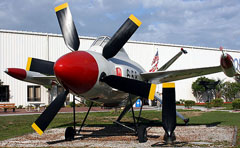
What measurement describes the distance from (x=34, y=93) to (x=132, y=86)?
132 ft

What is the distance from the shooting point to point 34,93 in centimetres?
4666

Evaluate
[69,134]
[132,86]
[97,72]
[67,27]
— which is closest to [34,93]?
[69,134]

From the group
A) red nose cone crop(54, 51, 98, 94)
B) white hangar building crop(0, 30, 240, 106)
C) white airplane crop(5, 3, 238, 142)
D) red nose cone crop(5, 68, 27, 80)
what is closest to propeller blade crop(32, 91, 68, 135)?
white airplane crop(5, 3, 238, 142)

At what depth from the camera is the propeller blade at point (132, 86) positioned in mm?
9246

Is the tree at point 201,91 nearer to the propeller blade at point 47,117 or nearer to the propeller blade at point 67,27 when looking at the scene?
the propeller blade at point 67,27

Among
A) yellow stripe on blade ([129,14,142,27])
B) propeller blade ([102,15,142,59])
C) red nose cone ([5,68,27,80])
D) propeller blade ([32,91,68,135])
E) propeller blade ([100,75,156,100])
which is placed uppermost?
yellow stripe on blade ([129,14,142,27])

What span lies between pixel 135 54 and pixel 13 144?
147 ft

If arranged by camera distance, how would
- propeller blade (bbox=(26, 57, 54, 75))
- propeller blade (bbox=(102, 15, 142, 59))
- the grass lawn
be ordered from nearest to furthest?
propeller blade (bbox=(102, 15, 142, 59))
propeller blade (bbox=(26, 57, 54, 75))
the grass lawn

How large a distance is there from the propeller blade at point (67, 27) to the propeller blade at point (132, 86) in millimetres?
2276

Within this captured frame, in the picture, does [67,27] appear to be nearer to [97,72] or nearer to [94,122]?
[97,72]

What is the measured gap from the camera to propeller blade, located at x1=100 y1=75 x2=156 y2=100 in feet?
30.3

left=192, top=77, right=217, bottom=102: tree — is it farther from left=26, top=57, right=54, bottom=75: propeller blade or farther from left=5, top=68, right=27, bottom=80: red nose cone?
left=26, top=57, right=54, bottom=75: propeller blade

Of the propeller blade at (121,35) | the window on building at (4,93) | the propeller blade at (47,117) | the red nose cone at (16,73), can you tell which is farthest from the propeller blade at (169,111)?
the window on building at (4,93)

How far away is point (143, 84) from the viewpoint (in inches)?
370
